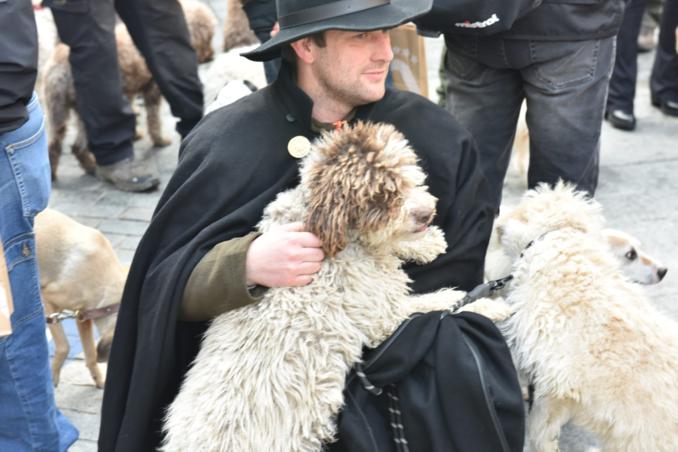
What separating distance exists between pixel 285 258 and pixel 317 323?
0.68 feet

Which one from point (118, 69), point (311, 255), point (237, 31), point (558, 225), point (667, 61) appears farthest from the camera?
point (237, 31)

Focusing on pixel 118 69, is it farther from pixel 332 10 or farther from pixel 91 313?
pixel 332 10

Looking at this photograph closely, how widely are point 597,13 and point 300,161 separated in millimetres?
1497

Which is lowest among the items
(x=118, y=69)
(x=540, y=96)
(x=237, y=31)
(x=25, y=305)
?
(x=237, y=31)

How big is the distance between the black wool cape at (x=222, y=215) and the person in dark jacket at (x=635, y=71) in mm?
4150

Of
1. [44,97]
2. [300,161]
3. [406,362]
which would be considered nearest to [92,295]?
[300,161]

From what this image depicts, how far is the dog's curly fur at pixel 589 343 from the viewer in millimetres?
2561

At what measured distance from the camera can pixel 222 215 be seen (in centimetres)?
239

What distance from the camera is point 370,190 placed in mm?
2047

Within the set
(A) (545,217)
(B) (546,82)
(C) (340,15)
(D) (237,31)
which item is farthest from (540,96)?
(D) (237,31)

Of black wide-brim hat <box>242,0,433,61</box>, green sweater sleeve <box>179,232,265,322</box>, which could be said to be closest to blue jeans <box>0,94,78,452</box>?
green sweater sleeve <box>179,232,265,322</box>

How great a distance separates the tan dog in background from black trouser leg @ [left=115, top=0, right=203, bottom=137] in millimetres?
2362

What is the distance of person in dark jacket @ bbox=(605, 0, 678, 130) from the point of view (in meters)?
6.19

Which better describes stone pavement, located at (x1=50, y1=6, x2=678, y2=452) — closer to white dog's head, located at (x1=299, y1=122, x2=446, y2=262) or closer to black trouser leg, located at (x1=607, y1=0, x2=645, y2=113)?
black trouser leg, located at (x1=607, y1=0, x2=645, y2=113)
